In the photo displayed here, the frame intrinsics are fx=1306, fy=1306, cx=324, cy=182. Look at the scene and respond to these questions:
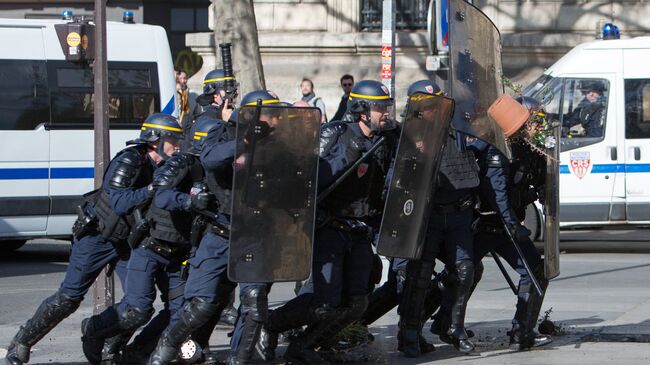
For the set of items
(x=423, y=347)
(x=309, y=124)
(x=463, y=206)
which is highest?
(x=309, y=124)

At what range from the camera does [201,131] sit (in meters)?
7.93

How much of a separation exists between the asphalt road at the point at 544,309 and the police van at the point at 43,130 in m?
0.59

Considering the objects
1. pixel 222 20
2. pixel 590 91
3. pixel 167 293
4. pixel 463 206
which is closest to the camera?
pixel 167 293

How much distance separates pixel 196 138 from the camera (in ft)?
26.1

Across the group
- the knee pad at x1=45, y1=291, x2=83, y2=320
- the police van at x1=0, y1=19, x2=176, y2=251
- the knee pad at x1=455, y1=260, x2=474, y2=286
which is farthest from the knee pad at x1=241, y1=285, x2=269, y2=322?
the police van at x1=0, y1=19, x2=176, y2=251

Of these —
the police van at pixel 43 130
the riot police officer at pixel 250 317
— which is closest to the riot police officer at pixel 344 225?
the riot police officer at pixel 250 317

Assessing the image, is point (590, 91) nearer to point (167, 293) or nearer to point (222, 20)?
point (222, 20)

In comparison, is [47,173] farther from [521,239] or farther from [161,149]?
[521,239]

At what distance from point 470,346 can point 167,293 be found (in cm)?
202

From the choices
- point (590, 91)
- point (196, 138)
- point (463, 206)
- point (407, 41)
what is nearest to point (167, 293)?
point (196, 138)

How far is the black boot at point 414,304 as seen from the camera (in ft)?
27.4

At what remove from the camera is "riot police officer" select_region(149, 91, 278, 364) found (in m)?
7.21

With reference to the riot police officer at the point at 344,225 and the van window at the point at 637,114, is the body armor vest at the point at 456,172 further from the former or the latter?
the van window at the point at 637,114

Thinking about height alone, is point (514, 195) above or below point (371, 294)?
above
